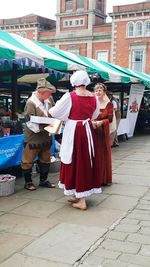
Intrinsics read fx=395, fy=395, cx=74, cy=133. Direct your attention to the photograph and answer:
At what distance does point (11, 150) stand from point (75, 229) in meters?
2.34

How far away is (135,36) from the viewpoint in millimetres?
43562

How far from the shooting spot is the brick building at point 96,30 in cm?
4334

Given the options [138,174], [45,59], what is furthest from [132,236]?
[45,59]

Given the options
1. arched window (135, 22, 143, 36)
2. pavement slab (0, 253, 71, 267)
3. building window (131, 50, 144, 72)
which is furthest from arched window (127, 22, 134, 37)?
pavement slab (0, 253, 71, 267)

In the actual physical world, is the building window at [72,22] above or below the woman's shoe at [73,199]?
above

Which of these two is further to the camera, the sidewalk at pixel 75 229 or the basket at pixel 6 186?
the basket at pixel 6 186

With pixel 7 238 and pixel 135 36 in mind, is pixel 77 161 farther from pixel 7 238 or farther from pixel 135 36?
pixel 135 36

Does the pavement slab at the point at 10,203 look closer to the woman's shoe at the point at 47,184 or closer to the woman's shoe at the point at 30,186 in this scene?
the woman's shoe at the point at 30,186

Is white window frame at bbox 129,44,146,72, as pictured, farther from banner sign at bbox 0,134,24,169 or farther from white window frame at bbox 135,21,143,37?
banner sign at bbox 0,134,24,169

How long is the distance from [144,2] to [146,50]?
17.5 ft

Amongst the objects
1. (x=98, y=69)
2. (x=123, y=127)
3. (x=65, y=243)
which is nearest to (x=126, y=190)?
(x=65, y=243)

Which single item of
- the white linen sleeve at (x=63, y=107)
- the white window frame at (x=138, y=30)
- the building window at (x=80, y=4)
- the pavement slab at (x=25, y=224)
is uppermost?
the building window at (x=80, y=4)

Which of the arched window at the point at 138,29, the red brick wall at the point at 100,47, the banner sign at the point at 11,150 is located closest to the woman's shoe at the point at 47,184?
the banner sign at the point at 11,150

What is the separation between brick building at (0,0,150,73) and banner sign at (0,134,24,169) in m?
38.3
